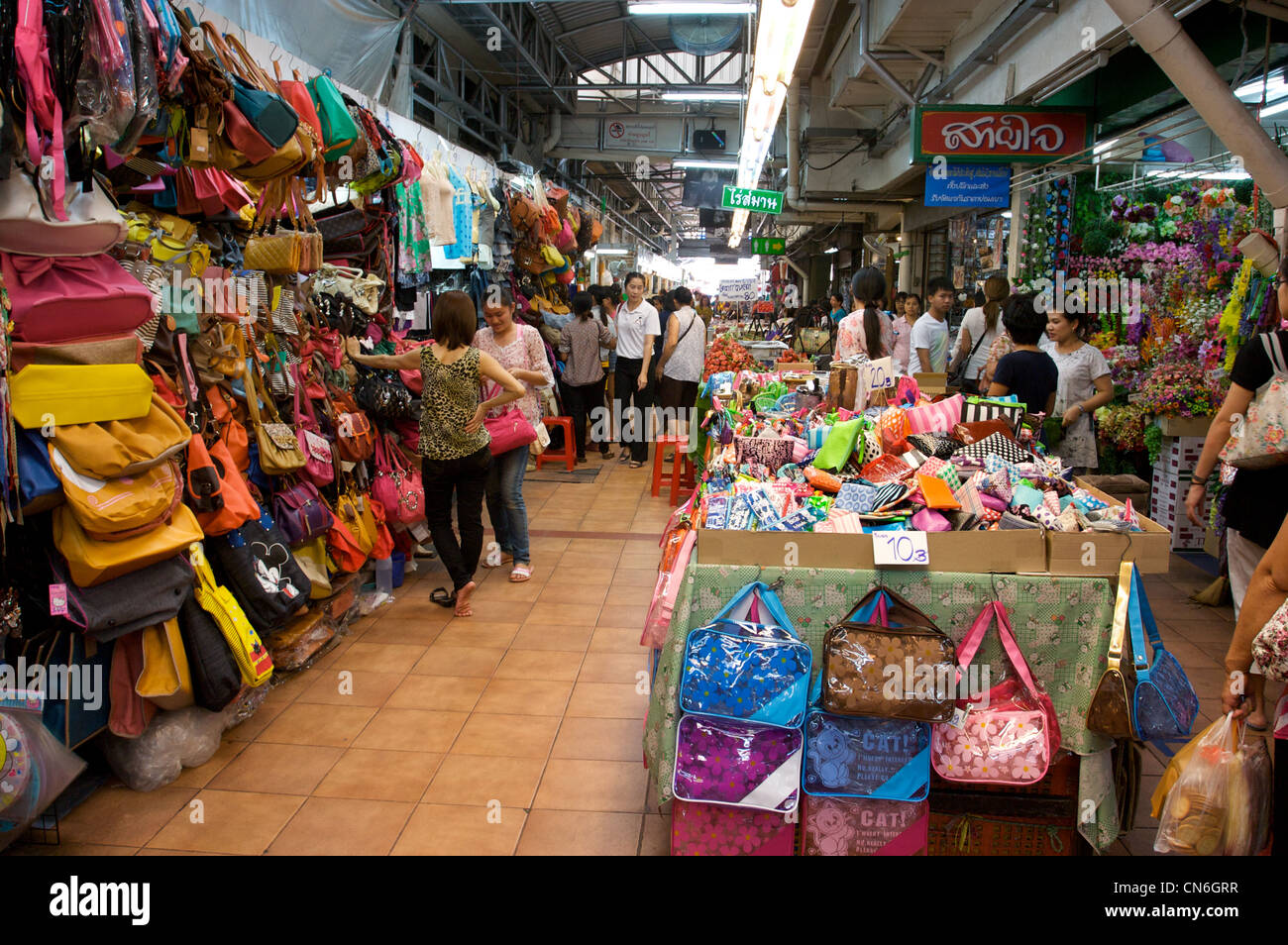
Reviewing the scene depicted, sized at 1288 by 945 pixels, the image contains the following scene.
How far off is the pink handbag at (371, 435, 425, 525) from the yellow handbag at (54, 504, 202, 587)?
192cm

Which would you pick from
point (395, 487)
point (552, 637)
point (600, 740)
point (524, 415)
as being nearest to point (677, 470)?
point (524, 415)

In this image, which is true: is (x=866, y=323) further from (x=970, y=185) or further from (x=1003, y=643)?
(x=1003, y=643)

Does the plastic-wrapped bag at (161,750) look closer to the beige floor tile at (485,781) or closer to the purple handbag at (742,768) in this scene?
the beige floor tile at (485,781)

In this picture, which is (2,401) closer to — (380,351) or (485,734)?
(485,734)

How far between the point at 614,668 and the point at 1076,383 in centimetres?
298

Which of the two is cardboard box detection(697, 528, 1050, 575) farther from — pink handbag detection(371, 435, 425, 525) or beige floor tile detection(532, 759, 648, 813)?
pink handbag detection(371, 435, 425, 525)

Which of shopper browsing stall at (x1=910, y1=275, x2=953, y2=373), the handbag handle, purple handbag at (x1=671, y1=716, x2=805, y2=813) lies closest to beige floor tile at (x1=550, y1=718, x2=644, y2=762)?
purple handbag at (x1=671, y1=716, x2=805, y2=813)

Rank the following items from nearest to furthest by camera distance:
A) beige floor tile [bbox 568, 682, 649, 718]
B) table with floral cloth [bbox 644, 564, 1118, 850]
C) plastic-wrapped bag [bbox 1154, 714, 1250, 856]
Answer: plastic-wrapped bag [bbox 1154, 714, 1250, 856] → table with floral cloth [bbox 644, 564, 1118, 850] → beige floor tile [bbox 568, 682, 649, 718]

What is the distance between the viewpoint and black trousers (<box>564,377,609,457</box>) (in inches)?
340

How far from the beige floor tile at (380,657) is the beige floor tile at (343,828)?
1110 millimetres

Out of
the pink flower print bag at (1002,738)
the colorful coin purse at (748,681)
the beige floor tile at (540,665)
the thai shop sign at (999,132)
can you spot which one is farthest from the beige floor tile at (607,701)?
the thai shop sign at (999,132)

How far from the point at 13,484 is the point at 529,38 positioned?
35.1 feet
